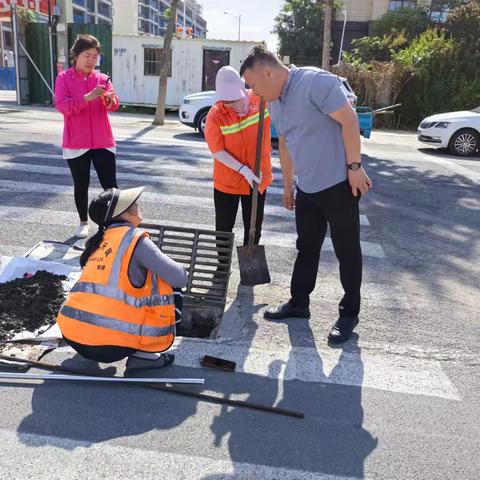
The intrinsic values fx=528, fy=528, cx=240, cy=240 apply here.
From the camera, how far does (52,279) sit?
3.92m

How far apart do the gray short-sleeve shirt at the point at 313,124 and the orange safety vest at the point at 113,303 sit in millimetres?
1156

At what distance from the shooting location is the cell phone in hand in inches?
123

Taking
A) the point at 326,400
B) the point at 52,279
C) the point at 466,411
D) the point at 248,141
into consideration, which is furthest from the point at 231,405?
the point at 248,141

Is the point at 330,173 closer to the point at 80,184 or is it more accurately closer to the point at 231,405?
the point at 231,405

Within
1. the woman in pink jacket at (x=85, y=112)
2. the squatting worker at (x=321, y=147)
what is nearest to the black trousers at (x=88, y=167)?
the woman in pink jacket at (x=85, y=112)

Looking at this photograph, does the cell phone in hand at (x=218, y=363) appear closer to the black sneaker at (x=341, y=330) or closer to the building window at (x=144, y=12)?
the black sneaker at (x=341, y=330)

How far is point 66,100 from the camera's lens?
477 cm

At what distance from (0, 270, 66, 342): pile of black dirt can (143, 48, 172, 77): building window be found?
1889cm

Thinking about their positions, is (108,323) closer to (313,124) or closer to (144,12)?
(313,124)

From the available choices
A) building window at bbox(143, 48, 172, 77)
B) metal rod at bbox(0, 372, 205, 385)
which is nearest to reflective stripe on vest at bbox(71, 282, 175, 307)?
metal rod at bbox(0, 372, 205, 385)

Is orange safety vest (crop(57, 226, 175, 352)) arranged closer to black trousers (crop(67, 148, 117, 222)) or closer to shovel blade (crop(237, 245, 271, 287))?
shovel blade (crop(237, 245, 271, 287))

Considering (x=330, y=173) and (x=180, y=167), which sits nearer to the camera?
(x=330, y=173)

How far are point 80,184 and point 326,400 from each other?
344 cm

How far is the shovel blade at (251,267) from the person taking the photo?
4254 mm
